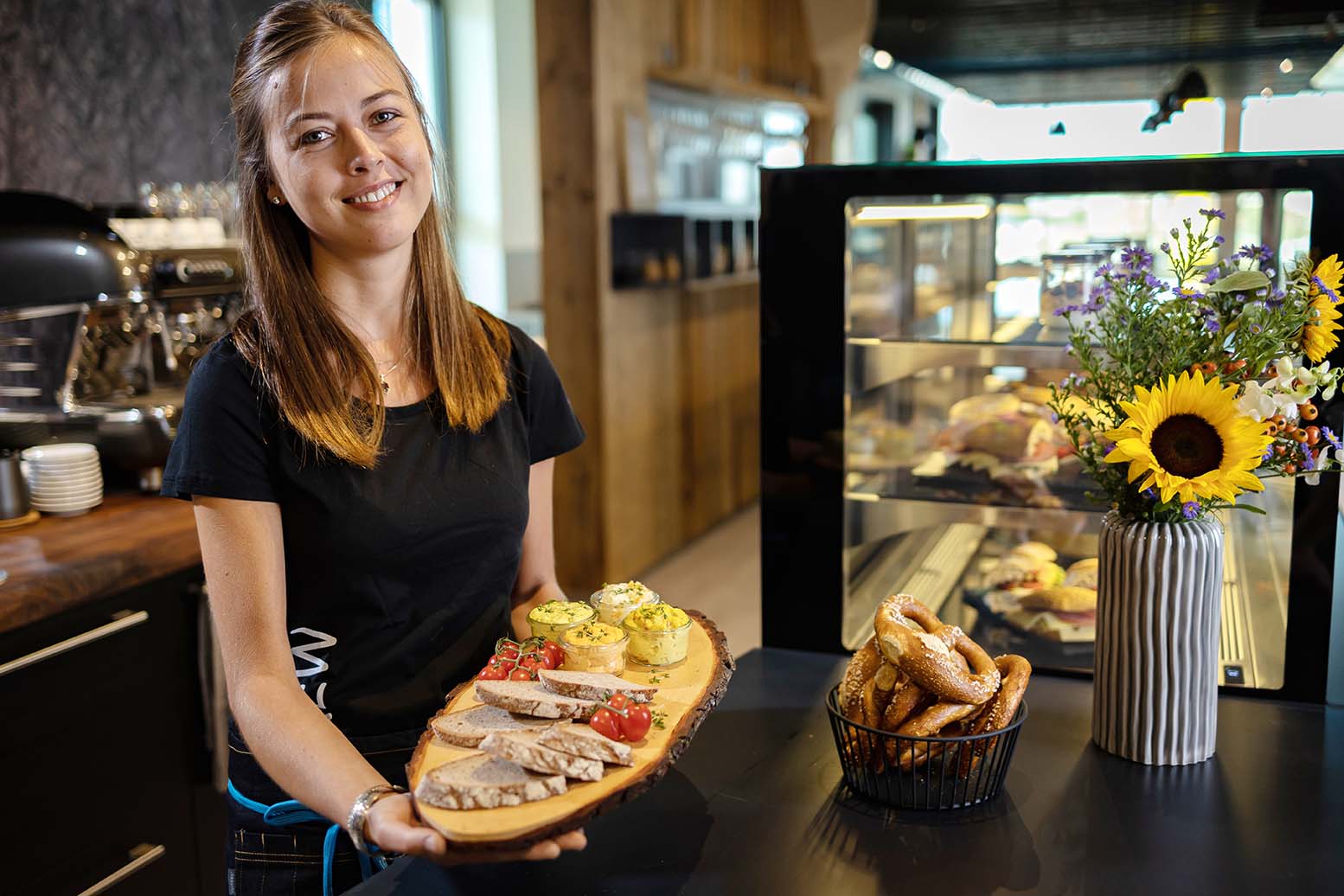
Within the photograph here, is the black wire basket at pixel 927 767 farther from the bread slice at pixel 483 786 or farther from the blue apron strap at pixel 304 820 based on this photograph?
the blue apron strap at pixel 304 820

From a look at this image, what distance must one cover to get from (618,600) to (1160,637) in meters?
0.63

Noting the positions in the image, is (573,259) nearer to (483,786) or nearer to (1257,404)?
(1257,404)

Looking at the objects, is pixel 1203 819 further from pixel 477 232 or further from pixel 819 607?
pixel 477 232

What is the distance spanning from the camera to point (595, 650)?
131 cm

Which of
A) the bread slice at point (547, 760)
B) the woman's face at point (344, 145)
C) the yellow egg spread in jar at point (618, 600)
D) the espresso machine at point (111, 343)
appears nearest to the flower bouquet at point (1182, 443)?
the yellow egg spread in jar at point (618, 600)

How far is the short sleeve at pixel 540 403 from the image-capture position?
164 cm

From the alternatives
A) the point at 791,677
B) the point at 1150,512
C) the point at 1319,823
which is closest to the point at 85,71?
the point at 791,677

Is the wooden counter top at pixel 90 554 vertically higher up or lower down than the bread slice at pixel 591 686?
lower down

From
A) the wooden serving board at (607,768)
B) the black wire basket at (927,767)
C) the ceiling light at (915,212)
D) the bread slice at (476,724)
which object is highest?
the ceiling light at (915,212)

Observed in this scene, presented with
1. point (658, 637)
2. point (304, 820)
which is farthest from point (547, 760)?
point (304, 820)

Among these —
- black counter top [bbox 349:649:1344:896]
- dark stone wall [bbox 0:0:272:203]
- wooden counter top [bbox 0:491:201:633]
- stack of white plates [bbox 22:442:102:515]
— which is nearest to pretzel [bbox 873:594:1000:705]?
black counter top [bbox 349:649:1344:896]

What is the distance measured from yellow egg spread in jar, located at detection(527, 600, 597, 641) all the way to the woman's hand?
0.36 meters

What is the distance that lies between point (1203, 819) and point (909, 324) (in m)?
0.92

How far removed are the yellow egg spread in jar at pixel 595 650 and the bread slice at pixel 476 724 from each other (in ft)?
0.42
